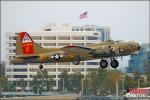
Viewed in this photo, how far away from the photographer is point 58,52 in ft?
342

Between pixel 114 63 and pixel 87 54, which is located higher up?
pixel 87 54

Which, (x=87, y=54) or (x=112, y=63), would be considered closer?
(x=112, y=63)

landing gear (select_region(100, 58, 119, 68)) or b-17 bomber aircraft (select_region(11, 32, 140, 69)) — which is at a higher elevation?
b-17 bomber aircraft (select_region(11, 32, 140, 69))

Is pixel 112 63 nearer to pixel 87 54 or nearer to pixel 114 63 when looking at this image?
pixel 114 63

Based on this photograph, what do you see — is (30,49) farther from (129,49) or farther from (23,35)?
(129,49)

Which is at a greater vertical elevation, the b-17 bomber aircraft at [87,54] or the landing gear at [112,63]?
the b-17 bomber aircraft at [87,54]

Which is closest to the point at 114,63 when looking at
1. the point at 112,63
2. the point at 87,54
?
the point at 112,63

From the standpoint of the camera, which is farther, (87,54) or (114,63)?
(87,54)

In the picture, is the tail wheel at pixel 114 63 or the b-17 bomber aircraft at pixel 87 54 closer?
the tail wheel at pixel 114 63

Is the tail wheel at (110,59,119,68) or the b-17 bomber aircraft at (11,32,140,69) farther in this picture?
the b-17 bomber aircraft at (11,32,140,69)

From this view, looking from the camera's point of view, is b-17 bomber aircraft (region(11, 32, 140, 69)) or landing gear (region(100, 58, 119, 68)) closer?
landing gear (region(100, 58, 119, 68))

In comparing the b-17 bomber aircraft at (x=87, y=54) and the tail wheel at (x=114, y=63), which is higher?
the b-17 bomber aircraft at (x=87, y=54)

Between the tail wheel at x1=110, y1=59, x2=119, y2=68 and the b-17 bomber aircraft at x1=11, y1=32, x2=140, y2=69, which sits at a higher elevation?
the b-17 bomber aircraft at x1=11, y1=32, x2=140, y2=69

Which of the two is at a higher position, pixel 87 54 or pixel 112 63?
pixel 87 54
